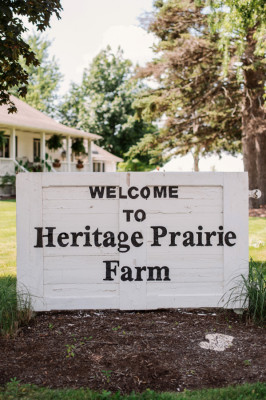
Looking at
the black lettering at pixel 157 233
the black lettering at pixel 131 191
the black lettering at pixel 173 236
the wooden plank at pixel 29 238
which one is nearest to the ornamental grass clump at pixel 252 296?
the black lettering at pixel 173 236

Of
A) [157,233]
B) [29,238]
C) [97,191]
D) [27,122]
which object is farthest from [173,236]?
[27,122]

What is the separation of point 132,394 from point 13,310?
1639mm

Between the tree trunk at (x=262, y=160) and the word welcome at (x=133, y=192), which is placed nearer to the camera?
the word welcome at (x=133, y=192)

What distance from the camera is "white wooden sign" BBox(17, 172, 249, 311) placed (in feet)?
14.2

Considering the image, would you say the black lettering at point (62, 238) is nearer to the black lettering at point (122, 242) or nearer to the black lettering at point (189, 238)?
the black lettering at point (122, 242)

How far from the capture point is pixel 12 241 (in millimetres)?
9500

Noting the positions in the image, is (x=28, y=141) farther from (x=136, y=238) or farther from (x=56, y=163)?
(x=136, y=238)

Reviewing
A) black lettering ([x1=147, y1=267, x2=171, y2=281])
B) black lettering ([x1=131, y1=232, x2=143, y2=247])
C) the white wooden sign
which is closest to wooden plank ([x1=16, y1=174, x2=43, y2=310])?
the white wooden sign

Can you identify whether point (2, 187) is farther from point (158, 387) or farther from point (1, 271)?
point (158, 387)

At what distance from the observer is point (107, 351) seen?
3441 millimetres

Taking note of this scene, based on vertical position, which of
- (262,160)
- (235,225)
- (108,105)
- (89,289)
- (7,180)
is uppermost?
(108,105)

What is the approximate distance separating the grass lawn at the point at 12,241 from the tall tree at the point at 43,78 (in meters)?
38.0

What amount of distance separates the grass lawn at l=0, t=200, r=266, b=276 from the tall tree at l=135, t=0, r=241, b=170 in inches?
270

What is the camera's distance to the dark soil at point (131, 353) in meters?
3.05
